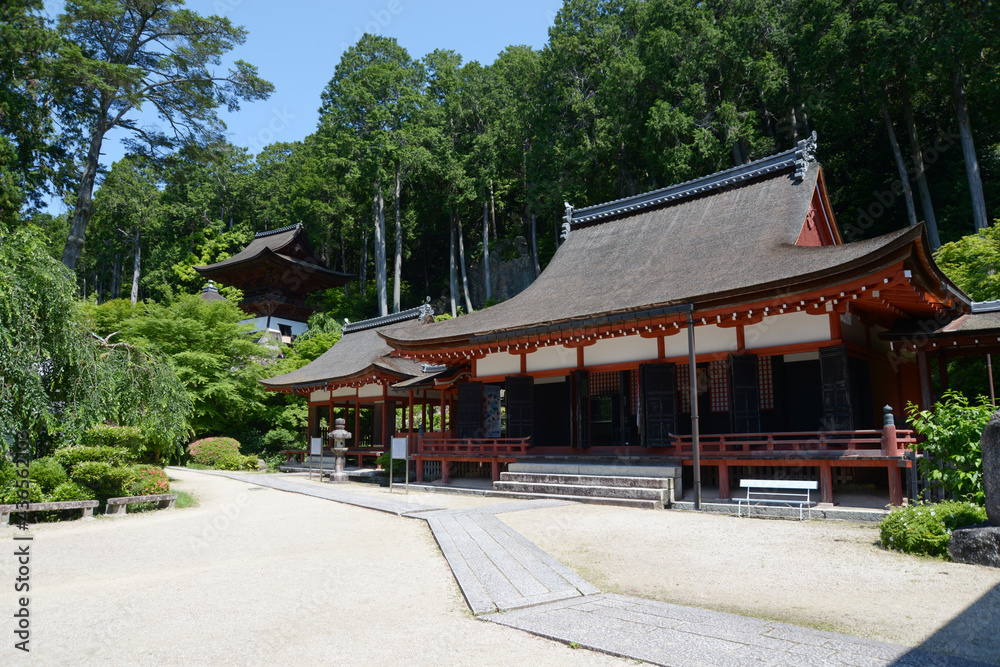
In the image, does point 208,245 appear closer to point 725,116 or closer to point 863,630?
point 725,116

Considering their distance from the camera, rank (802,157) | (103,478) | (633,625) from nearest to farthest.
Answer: (633,625), (103,478), (802,157)

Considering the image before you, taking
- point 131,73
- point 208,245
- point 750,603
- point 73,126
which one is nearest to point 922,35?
point 750,603

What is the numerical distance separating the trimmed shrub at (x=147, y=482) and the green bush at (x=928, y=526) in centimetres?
1258

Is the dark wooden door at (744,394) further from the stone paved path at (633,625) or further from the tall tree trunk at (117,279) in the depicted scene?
the tall tree trunk at (117,279)

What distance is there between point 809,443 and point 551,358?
20.4ft

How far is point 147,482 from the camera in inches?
476

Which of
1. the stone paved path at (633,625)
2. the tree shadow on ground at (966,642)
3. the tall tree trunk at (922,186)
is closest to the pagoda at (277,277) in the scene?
the tall tree trunk at (922,186)

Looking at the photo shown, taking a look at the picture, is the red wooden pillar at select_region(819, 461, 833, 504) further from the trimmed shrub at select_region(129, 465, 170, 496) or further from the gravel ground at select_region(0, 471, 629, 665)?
the trimmed shrub at select_region(129, 465, 170, 496)

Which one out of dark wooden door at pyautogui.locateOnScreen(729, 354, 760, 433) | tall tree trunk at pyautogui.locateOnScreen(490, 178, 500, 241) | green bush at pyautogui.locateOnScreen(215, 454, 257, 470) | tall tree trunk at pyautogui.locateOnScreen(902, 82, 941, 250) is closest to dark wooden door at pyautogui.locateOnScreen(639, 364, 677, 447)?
dark wooden door at pyautogui.locateOnScreen(729, 354, 760, 433)

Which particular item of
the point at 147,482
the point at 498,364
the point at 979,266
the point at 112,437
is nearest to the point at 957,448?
the point at 979,266

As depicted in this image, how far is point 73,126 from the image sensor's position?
894 inches

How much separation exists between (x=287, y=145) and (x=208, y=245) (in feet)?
52.8

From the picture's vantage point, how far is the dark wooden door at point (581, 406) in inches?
552

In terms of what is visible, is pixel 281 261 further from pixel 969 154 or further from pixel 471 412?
pixel 969 154
